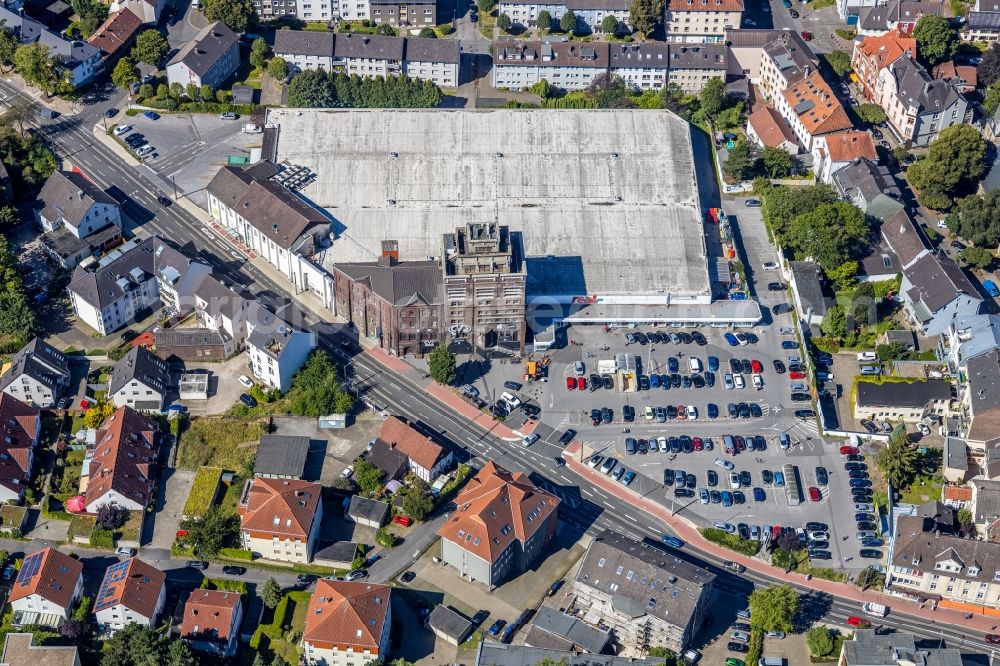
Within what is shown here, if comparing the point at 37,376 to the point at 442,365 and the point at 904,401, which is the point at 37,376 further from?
the point at 904,401

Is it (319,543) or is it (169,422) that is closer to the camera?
(319,543)

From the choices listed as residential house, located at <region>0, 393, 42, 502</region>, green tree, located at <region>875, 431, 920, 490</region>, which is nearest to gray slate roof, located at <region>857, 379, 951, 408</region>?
green tree, located at <region>875, 431, 920, 490</region>

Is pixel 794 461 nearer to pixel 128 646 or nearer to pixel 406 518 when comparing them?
pixel 406 518

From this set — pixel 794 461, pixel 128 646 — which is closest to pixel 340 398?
pixel 128 646

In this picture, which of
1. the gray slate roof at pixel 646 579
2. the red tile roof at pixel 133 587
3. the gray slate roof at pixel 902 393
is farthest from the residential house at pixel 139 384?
the gray slate roof at pixel 902 393

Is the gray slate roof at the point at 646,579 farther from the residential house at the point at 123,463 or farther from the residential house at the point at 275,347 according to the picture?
the residential house at the point at 123,463

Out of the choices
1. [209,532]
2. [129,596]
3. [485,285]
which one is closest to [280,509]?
[209,532]
